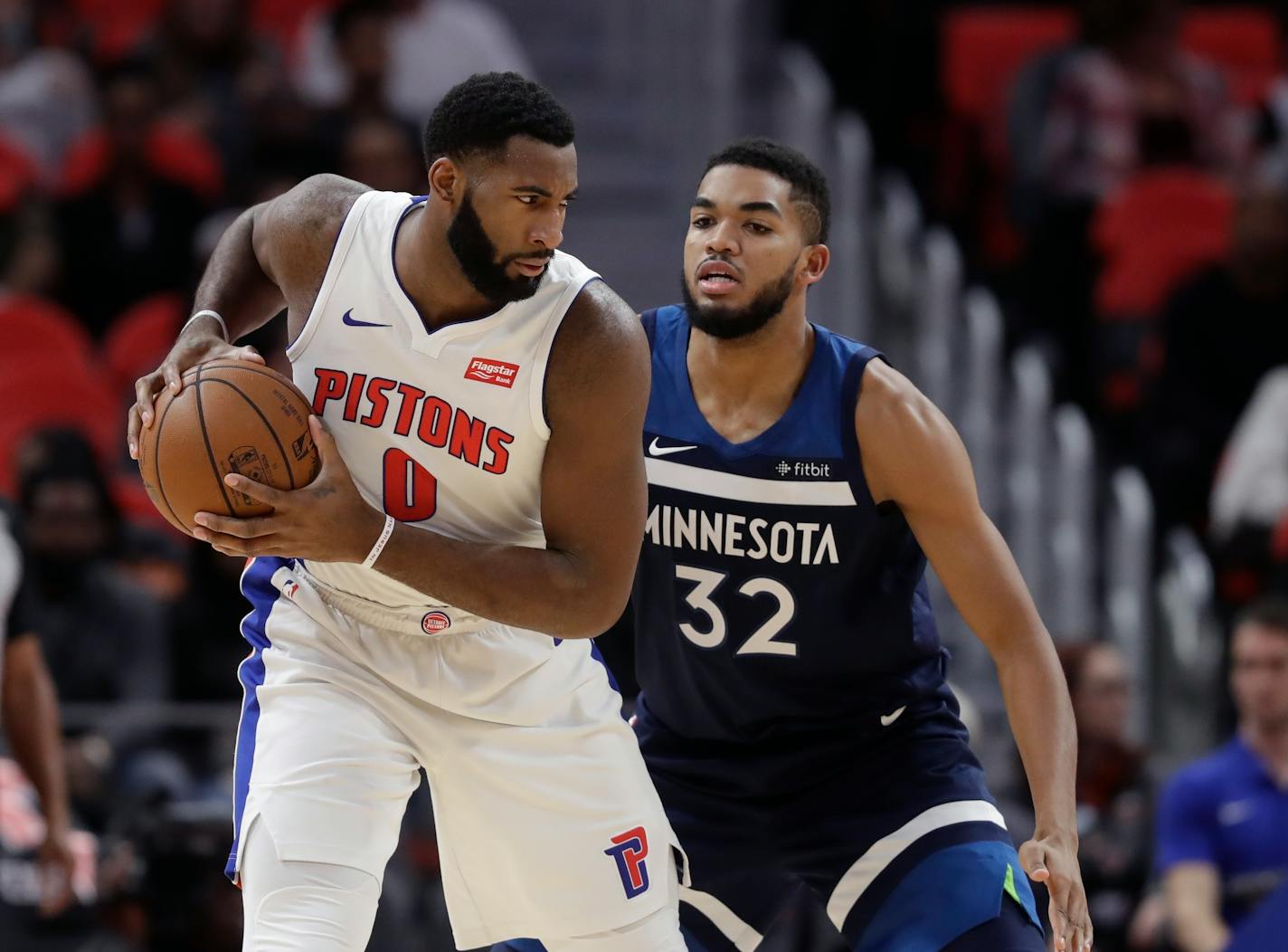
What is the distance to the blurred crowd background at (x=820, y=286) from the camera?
7191 mm

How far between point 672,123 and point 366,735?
267 inches

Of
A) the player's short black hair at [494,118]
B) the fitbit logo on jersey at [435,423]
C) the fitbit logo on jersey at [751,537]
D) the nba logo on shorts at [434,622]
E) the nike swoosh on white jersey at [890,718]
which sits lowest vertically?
the nike swoosh on white jersey at [890,718]

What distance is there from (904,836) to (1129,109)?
6622 mm

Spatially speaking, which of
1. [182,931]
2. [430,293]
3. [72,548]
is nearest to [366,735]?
[430,293]

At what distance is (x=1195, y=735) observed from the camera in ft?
27.2

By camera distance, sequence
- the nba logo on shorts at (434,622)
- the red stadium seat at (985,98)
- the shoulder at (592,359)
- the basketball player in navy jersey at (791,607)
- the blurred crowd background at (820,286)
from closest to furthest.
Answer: the shoulder at (592,359)
the nba logo on shorts at (434,622)
the basketball player in navy jersey at (791,607)
the blurred crowd background at (820,286)
the red stadium seat at (985,98)

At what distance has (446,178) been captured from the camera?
394cm

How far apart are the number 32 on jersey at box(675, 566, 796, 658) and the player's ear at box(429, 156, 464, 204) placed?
3.25 feet

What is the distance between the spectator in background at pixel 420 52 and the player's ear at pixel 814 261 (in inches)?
226

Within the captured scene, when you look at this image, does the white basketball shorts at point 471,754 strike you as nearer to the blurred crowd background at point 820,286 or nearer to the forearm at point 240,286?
the forearm at point 240,286

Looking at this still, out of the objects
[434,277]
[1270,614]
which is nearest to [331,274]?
[434,277]

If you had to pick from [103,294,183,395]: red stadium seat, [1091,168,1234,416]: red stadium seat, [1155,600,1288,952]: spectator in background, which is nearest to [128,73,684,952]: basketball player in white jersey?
[1155,600,1288,952]: spectator in background

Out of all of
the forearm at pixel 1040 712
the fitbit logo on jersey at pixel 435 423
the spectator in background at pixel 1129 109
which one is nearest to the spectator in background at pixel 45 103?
the spectator in background at pixel 1129 109

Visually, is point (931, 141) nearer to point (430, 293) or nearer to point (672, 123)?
point (672, 123)
